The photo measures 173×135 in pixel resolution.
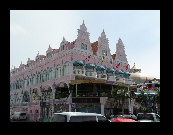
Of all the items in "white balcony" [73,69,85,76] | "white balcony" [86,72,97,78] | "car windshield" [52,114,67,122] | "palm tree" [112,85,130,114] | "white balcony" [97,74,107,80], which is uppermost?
"white balcony" [73,69,85,76]

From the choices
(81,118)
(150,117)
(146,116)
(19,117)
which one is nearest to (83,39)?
(19,117)

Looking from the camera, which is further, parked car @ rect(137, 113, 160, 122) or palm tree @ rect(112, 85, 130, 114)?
palm tree @ rect(112, 85, 130, 114)

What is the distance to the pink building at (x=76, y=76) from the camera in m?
38.2

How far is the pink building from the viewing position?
38250 mm

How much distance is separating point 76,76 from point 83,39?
604 cm

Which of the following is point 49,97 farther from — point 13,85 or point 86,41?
point 13,85

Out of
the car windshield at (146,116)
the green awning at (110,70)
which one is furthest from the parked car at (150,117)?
the green awning at (110,70)

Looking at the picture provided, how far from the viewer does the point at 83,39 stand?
1597 inches

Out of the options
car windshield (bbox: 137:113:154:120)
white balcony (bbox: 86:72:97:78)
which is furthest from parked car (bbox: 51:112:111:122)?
white balcony (bbox: 86:72:97:78)

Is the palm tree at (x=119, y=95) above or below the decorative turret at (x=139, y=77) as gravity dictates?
below

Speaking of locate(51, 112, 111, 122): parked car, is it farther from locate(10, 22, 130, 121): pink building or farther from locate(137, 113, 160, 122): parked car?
locate(10, 22, 130, 121): pink building

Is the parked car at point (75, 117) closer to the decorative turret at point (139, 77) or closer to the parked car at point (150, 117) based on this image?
the parked car at point (150, 117)
